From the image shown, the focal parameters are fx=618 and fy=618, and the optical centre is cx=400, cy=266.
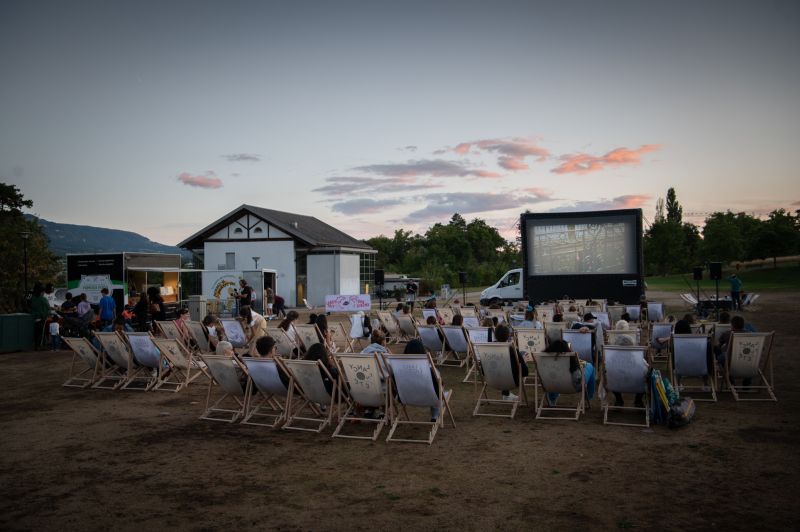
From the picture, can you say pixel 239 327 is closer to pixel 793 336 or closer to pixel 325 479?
pixel 325 479

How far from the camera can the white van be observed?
28484 millimetres

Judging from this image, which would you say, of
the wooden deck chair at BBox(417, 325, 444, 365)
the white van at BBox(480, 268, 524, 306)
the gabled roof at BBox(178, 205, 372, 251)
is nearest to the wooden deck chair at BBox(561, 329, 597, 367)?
the wooden deck chair at BBox(417, 325, 444, 365)

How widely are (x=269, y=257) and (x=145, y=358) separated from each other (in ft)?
86.8

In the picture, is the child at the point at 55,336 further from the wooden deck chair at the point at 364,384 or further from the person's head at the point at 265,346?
the wooden deck chair at the point at 364,384

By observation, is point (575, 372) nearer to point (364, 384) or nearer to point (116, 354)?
point (364, 384)

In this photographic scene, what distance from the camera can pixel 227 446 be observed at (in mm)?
6512

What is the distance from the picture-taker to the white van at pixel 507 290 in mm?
28484

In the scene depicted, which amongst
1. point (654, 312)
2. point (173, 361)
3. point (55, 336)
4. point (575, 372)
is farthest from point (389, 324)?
point (55, 336)

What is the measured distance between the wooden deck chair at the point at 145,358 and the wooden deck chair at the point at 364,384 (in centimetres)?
404

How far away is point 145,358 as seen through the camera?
9844mm

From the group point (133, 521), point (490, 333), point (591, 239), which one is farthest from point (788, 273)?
point (133, 521)

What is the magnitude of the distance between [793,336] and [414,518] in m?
14.1

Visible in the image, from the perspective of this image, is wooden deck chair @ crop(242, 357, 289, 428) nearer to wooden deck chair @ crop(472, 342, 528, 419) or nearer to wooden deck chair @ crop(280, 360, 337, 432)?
wooden deck chair @ crop(280, 360, 337, 432)

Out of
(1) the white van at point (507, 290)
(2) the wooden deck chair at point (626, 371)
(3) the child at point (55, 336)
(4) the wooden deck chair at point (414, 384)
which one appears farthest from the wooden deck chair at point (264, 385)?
(1) the white van at point (507, 290)
